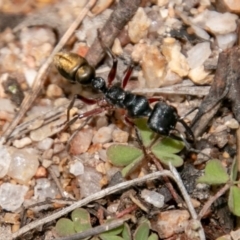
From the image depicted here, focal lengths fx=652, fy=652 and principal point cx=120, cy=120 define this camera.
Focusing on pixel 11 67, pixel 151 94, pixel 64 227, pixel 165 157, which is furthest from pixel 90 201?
pixel 11 67

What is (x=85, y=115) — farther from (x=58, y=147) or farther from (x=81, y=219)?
(x=81, y=219)

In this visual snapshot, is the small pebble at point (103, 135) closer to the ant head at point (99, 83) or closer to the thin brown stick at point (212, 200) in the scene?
the ant head at point (99, 83)

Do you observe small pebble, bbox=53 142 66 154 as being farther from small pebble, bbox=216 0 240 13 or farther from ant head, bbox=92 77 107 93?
small pebble, bbox=216 0 240 13

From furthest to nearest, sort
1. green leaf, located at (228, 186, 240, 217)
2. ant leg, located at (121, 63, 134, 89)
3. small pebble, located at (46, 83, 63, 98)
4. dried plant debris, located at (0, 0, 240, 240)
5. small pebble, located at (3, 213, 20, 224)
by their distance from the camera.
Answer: small pebble, located at (46, 83, 63, 98)
ant leg, located at (121, 63, 134, 89)
small pebble, located at (3, 213, 20, 224)
dried plant debris, located at (0, 0, 240, 240)
green leaf, located at (228, 186, 240, 217)

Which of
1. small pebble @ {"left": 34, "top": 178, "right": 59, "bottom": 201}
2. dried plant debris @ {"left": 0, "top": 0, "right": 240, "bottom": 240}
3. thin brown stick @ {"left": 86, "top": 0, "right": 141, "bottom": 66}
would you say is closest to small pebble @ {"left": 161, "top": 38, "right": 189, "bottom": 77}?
dried plant debris @ {"left": 0, "top": 0, "right": 240, "bottom": 240}

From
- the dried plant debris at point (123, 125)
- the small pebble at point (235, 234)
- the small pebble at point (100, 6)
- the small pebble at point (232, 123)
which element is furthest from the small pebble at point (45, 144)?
the small pebble at point (235, 234)
